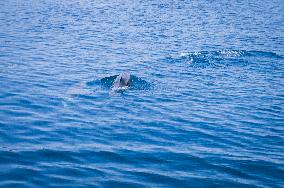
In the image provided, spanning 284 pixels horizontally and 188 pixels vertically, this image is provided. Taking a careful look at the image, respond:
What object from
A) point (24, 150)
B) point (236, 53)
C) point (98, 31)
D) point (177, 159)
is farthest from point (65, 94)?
point (98, 31)

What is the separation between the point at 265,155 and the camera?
14.3m

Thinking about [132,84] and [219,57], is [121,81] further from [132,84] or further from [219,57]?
[219,57]

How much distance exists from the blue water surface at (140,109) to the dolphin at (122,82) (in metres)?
0.46

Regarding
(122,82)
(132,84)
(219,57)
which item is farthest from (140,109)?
(219,57)

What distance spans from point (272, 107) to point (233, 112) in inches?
104

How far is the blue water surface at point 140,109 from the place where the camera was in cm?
1230

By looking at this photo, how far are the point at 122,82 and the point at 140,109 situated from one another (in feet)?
12.8

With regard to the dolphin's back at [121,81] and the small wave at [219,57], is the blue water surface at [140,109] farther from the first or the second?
the dolphin's back at [121,81]

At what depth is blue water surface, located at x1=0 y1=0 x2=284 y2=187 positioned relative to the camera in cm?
1230

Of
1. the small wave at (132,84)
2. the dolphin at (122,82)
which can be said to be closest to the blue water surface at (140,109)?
the small wave at (132,84)

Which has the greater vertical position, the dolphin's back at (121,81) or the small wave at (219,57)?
the small wave at (219,57)

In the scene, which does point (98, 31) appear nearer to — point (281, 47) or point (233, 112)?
point (281, 47)

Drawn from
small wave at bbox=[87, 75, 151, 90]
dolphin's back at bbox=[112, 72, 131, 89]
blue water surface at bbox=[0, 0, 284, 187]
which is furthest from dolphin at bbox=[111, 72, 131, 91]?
blue water surface at bbox=[0, 0, 284, 187]

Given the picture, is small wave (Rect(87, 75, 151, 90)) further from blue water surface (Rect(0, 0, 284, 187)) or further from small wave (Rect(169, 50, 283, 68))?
small wave (Rect(169, 50, 283, 68))
